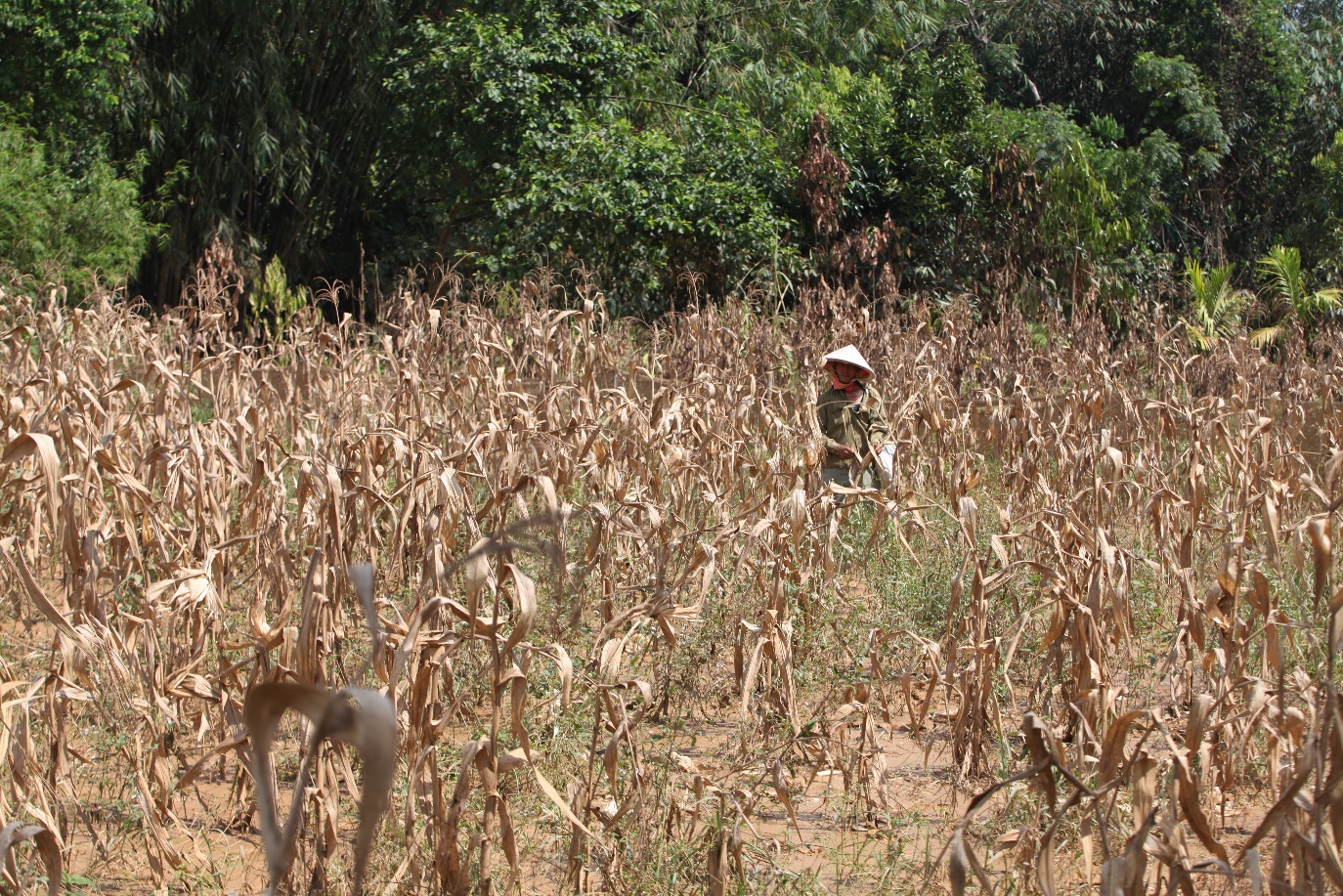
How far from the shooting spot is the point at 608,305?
10.6 meters

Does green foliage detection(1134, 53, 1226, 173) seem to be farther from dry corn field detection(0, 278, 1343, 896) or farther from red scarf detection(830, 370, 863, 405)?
red scarf detection(830, 370, 863, 405)

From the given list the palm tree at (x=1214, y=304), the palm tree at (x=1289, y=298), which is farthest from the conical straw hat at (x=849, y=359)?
the palm tree at (x=1289, y=298)

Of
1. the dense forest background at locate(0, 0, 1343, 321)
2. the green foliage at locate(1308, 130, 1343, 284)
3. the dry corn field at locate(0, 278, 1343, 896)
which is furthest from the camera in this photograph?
the green foliage at locate(1308, 130, 1343, 284)

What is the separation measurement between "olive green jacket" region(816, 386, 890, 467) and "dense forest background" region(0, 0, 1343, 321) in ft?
12.0

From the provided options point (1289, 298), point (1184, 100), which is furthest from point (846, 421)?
point (1184, 100)

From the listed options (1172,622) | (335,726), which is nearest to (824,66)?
(1172,622)

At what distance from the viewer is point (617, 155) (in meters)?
10.7

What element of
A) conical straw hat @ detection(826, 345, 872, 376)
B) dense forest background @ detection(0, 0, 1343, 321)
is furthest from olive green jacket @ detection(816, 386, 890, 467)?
dense forest background @ detection(0, 0, 1343, 321)

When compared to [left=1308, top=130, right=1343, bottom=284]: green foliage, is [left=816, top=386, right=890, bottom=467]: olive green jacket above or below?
below

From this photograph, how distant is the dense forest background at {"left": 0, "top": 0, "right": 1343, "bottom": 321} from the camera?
10461mm

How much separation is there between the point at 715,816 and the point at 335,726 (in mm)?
1875

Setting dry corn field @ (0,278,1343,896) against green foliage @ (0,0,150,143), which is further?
green foliage @ (0,0,150,143)

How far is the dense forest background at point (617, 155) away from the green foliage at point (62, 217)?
3 cm

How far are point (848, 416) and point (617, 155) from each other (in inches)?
249
